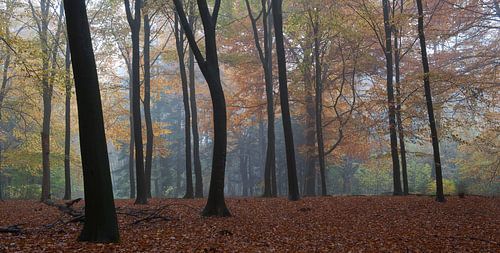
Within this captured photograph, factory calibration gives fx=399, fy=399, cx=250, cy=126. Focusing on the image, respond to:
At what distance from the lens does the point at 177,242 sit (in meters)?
7.75

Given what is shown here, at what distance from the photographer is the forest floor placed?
7.45 metres

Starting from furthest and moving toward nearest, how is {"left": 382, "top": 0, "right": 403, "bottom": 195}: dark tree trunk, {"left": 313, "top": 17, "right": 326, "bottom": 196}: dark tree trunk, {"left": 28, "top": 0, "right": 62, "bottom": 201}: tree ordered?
1. {"left": 313, "top": 17, "right": 326, "bottom": 196}: dark tree trunk
2. {"left": 382, "top": 0, "right": 403, "bottom": 195}: dark tree trunk
3. {"left": 28, "top": 0, "right": 62, "bottom": 201}: tree

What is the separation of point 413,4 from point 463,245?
15321mm

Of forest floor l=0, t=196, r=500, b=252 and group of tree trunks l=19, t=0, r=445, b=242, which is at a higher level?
group of tree trunks l=19, t=0, r=445, b=242

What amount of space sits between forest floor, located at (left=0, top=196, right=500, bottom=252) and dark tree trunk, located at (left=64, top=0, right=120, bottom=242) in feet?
1.42

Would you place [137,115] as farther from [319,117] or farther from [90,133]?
[319,117]

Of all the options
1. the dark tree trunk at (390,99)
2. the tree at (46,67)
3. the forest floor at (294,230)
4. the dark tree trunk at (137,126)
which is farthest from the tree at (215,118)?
the dark tree trunk at (390,99)

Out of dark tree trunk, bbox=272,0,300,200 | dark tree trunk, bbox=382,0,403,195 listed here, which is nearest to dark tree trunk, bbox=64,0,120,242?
dark tree trunk, bbox=272,0,300,200

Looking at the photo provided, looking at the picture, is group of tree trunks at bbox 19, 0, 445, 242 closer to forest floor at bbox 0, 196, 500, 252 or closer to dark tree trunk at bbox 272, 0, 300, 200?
dark tree trunk at bbox 272, 0, 300, 200

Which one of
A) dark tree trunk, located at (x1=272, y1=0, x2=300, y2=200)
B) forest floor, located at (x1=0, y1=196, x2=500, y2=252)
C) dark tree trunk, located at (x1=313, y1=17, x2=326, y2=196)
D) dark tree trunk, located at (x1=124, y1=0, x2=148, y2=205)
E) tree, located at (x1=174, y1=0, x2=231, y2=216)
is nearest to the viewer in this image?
forest floor, located at (x1=0, y1=196, x2=500, y2=252)

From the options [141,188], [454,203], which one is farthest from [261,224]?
[454,203]

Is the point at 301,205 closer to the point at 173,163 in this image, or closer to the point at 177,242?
the point at 177,242

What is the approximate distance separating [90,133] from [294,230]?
17.3 ft

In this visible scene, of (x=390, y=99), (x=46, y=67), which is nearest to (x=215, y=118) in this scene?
(x=390, y=99)
